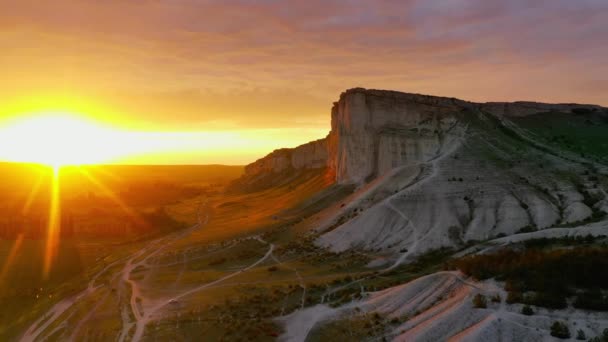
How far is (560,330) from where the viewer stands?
14.5 meters

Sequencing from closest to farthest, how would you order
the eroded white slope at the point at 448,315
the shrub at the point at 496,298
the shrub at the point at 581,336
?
the shrub at the point at 581,336, the eroded white slope at the point at 448,315, the shrub at the point at 496,298

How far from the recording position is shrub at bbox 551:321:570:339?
46.9ft

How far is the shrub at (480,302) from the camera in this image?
16.8 metres

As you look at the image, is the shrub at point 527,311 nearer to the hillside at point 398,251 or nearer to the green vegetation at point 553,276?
the hillside at point 398,251

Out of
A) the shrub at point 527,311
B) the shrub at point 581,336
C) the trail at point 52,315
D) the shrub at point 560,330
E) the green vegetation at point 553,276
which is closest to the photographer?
the shrub at point 581,336

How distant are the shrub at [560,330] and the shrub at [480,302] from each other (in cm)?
252

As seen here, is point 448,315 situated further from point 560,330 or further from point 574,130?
point 574,130

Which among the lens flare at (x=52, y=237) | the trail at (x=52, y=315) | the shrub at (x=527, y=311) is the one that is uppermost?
the shrub at (x=527, y=311)

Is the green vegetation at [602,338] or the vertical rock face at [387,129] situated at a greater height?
the vertical rock face at [387,129]

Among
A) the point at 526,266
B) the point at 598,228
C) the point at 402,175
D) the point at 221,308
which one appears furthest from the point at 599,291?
the point at 402,175

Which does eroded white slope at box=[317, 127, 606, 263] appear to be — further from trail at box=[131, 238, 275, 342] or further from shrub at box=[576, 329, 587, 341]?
shrub at box=[576, 329, 587, 341]

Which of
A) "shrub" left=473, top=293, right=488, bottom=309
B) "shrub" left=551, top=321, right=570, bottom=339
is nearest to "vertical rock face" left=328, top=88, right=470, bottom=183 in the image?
"shrub" left=473, top=293, right=488, bottom=309

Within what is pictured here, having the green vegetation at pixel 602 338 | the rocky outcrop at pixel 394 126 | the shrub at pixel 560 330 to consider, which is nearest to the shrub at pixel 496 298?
the shrub at pixel 560 330

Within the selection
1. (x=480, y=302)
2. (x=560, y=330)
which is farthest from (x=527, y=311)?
(x=480, y=302)
